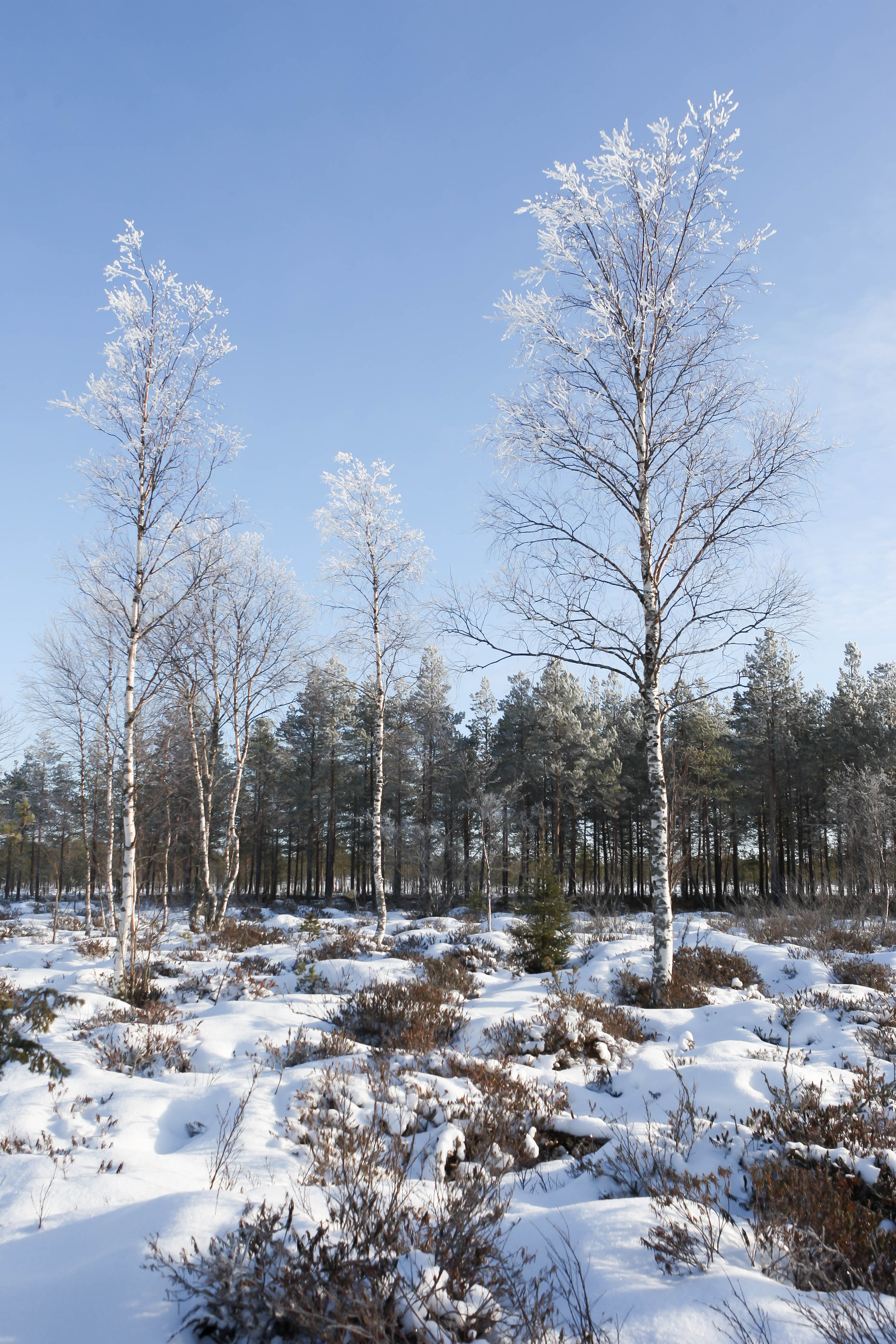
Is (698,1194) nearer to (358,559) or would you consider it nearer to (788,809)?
(358,559)

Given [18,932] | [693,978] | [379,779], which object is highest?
[379,779]

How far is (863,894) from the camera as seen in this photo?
22.4 metres

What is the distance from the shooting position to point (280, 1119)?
4641 millimetres

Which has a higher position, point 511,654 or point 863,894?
point 511,654

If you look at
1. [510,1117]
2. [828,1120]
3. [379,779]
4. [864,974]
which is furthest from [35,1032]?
[379,779]

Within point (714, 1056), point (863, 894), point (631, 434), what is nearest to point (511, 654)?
point (631, 434)

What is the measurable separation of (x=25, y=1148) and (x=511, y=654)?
7.69m

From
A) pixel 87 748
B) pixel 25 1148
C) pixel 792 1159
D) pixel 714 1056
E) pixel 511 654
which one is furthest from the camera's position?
pixel 87 748

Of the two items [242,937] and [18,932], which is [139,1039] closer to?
[242,937]

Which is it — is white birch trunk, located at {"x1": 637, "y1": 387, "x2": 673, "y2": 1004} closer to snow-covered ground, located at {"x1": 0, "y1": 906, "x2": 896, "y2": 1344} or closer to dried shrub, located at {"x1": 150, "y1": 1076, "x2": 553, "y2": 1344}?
snow-covered ground, located at {"x1": 0, "y1": 906, "x2": 896, "y2": 1344}

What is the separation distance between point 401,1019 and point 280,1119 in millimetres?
2675

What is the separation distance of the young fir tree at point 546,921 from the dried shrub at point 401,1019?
274 cm

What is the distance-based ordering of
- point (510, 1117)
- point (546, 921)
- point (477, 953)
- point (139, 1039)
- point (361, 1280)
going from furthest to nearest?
point (477, 953)
point (546, 921)
point (139, 1039)
point (510, 1117)
point (361, 1280)

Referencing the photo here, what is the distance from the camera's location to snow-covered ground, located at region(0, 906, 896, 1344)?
2.48m
